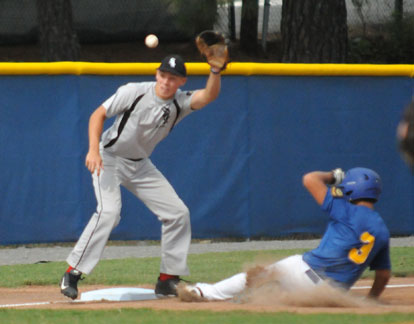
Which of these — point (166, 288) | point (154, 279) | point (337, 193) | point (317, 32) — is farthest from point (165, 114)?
point (317, 32)

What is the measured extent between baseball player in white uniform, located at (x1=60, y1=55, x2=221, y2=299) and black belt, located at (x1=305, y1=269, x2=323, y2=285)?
1312 mm

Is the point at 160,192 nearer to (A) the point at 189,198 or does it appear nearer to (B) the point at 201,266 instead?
(B) the point at 201,266

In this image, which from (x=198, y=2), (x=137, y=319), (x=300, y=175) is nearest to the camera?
(x=137, y=319)

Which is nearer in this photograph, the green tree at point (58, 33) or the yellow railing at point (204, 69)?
the yellow railing at point (204, 69)

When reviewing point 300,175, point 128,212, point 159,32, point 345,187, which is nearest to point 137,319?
point 345,187

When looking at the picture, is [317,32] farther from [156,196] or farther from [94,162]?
[94,162]

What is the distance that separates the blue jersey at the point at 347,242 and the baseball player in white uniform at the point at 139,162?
134 cm

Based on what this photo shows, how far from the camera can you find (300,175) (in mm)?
10961

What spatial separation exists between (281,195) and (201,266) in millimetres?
2580

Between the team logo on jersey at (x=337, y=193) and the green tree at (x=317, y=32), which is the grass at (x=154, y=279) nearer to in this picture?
the team logo on jersey at (x=337, y=193)

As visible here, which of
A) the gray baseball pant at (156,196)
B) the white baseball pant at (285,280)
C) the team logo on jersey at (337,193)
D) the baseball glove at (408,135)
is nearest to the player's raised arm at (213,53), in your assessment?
the gray baseball pant at (156,196)

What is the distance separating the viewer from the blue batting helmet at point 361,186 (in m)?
5.88

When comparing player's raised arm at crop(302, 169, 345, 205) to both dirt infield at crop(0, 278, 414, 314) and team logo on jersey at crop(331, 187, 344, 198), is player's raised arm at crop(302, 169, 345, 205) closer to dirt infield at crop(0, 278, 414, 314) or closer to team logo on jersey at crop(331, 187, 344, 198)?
team logo on jersey at crop(331, 187, 344, 198)

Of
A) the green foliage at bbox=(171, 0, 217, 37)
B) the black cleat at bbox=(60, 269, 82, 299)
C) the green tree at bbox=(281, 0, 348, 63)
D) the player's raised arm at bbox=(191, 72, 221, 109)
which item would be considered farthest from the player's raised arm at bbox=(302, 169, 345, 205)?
the green foliage at bbox=(171, 0, 217, 37)
